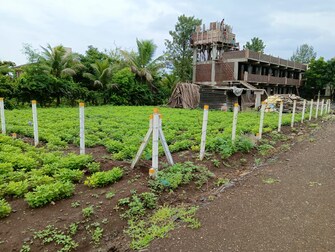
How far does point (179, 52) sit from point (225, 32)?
11.8 metres

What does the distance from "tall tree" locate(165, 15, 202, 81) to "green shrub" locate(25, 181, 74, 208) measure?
104 feet

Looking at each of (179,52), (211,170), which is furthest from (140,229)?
(179,52)

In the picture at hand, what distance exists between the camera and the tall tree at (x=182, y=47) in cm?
3484

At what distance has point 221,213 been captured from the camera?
361 centimetres

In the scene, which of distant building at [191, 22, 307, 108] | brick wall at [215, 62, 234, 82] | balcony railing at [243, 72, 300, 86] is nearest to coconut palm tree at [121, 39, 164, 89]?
distant building at [191, 22, 307, 108]

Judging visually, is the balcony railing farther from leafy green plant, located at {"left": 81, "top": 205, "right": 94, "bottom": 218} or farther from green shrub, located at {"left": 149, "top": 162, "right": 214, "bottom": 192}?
leafy green plant, located at {"left": 81, "top": 205, "right": 94, "bottom": 218}

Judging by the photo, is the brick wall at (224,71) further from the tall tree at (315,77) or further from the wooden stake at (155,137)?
the wooden stake at (155,137)

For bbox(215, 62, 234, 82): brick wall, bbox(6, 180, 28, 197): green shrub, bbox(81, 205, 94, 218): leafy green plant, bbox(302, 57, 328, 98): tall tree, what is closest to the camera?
bbox(81, 205, 94, 218): leafy green plant

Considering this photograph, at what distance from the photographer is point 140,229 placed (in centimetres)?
320

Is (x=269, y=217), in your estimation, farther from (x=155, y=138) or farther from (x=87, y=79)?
(x=87, y=79)

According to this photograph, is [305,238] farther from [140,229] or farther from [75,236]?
[75,236]

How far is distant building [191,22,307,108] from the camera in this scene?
22.5 meters

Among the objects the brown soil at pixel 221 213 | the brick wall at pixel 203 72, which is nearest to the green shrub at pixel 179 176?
the brown soil at pixel 221 213

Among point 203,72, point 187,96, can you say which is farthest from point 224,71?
point 187,96
